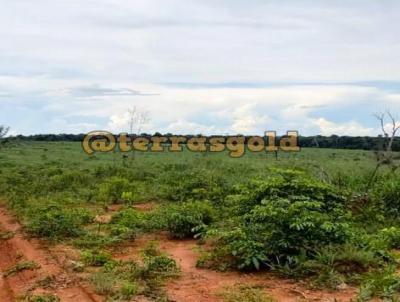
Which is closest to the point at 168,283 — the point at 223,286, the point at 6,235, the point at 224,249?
the point at 223,286

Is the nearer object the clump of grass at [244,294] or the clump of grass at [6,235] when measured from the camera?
the clump of grass at [244,294]

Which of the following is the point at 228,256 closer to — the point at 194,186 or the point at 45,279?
the point at 45,279

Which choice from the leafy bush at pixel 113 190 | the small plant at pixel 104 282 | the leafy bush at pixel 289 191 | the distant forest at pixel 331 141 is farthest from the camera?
the distant forest at pixel 331 141

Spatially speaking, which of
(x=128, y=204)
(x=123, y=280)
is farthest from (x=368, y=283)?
(x=128, y=204)

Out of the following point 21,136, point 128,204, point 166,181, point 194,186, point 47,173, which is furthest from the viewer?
point 21,136

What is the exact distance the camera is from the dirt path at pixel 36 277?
5352 mm

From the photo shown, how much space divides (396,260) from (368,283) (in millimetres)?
1233

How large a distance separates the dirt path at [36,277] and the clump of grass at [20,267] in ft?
0.14

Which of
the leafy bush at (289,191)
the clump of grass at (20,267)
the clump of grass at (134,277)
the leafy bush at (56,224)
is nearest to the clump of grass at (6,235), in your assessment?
the leafy bush at (56,224)

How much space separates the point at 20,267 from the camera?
6.39 meters

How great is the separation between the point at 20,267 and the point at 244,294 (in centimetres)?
280

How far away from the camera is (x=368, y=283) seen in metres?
5.20

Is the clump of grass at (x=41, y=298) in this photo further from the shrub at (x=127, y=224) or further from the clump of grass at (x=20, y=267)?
the shrub at (x=127, y=224)

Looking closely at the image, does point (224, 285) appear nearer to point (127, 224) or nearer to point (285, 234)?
point (285, 234)
